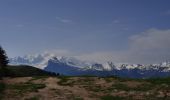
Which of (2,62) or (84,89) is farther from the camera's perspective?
(2,62)

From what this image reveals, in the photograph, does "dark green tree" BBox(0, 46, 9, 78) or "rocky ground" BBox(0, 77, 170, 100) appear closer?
"rocky ground" BBox(0, 77, 170, 100)

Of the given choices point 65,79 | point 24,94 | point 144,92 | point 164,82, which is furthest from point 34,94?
point 164,82

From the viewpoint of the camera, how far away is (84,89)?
48.0 metres

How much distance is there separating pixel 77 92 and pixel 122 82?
21.3 ft

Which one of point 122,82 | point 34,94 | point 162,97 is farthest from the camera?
point 122,82

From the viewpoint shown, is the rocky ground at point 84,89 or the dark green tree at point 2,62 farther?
the dark green tree at point 2,62

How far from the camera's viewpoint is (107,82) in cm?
5094

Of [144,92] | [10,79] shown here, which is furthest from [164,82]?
[10,79]

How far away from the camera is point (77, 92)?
154 feet

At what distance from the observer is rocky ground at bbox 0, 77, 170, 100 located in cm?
4475

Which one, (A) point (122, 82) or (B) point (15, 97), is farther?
(A) point (122, 82)

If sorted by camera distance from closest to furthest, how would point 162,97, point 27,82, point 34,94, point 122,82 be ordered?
point 162,97 → point 34,94 → point 122,82 → point 27,82

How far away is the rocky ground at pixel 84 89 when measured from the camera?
4475 centimetres

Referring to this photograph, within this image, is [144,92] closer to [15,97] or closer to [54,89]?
[54,89]
